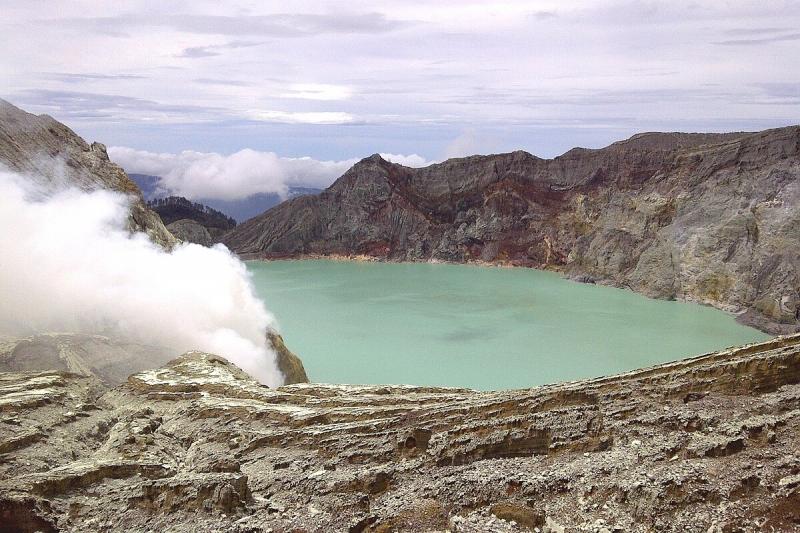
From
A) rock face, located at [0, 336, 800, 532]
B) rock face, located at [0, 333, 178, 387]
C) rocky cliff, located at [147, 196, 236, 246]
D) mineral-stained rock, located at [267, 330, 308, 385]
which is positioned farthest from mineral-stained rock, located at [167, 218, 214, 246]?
rock face, located at [0, 336, 800, 532]

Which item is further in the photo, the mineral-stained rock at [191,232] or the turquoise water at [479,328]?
the mineral-stained rock at [191,232]

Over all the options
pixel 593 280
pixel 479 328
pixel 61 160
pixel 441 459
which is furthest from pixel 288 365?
pixel 593 280

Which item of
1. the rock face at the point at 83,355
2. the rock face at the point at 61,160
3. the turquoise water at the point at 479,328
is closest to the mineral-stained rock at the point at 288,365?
the turquoise water at the point at 479,328

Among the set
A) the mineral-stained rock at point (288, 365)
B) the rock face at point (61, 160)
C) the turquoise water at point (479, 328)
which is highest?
the rock face at point (61, 160)

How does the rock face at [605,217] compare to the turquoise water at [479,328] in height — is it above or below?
above

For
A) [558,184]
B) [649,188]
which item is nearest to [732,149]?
[649,188]

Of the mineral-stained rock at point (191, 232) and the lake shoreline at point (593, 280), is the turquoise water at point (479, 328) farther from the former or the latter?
the mineral-stained rock at point (191, 232)

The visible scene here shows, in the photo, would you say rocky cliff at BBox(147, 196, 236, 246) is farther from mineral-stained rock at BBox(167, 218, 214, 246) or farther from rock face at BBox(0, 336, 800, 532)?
rock face at BBox(0, 336, 800, 532)
